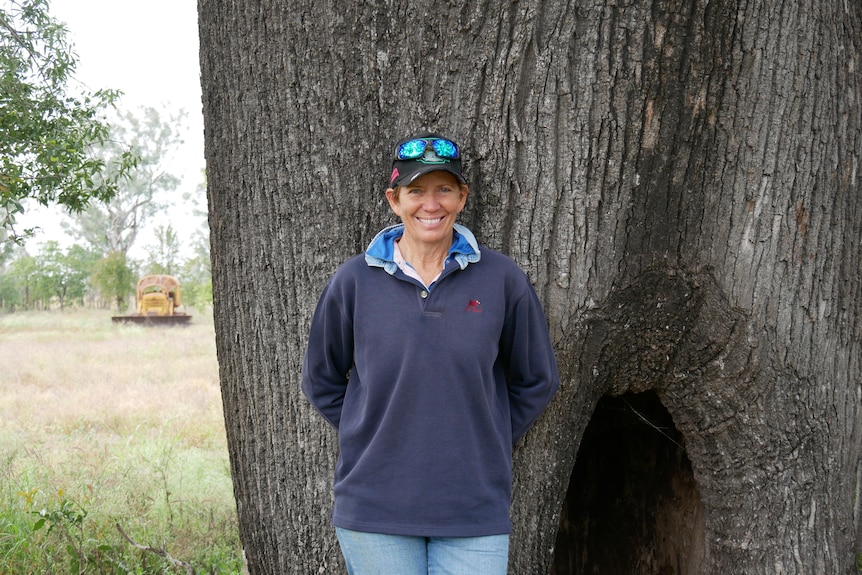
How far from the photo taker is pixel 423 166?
2408mm

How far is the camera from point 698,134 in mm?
2861

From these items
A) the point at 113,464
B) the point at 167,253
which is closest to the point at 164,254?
the point at 167,253

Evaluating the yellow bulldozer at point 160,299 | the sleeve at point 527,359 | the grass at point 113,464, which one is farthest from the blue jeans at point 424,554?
the yellow bulldozer at point 160,299

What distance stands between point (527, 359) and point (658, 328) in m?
0.70

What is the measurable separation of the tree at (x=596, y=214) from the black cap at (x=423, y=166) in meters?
0.30

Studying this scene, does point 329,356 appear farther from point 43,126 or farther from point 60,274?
point 60,274

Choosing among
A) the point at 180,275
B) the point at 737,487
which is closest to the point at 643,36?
the point at 737,487

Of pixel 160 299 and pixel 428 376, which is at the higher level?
pixel 160 299

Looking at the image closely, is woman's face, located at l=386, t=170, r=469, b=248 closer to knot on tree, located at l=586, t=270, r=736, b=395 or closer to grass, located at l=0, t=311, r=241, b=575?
knot on tree, located at l=586, t=270, r=736, b=395

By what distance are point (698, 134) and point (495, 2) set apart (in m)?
0.81

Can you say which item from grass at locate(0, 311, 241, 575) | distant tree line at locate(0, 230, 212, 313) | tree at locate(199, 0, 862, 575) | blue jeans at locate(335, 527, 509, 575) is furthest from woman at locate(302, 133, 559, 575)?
distant tree line at locate(0, 230, 212, 313)

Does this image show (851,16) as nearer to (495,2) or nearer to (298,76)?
(495,2)

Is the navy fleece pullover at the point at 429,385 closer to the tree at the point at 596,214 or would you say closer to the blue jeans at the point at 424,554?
the blue jeans at the point at 424,554

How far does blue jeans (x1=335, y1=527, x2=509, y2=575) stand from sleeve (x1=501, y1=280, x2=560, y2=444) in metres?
0.41
